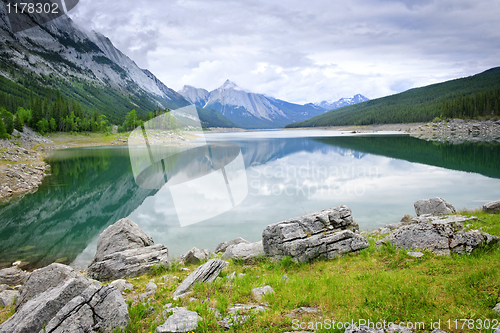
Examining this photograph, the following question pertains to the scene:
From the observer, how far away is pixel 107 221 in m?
18.4

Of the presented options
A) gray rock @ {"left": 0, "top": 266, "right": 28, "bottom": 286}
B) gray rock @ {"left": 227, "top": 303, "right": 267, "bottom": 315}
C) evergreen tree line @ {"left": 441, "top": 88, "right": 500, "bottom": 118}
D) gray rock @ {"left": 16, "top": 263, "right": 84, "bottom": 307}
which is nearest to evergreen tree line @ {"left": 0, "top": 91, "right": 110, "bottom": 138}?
gray rock @ {"left": 0, "top": 266, "right": 28, "bottom": 286}

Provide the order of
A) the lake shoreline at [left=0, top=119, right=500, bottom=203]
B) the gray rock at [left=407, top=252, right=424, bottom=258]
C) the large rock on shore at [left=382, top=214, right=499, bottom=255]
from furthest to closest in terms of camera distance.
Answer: the lake shoreline at [left=0, top=119, right=500, bottom=203], the gray rock at [left=407, top=252, right=424, bottom=258], the large rock on shore at [left=382, top=214, right=499, bottom=255]

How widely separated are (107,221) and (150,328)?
1595cm

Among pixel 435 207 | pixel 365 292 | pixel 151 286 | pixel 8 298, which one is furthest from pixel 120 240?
pixel 435 207

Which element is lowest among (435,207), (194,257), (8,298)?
(194,257)

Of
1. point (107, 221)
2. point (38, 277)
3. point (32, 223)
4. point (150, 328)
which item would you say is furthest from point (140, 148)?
point (32, 223)

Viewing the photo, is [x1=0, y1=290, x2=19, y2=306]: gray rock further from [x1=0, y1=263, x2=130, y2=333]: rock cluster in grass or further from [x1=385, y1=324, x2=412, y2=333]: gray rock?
[x1=385, y1=324, x2=412, y2=333]: gray rock

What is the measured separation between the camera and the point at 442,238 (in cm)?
747

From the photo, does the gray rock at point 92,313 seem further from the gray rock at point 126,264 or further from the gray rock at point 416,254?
the gray rock at point 416,254

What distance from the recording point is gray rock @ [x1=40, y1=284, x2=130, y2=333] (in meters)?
4.47

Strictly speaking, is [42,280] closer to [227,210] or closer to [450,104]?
[227,210]

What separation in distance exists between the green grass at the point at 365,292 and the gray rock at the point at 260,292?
125 mm

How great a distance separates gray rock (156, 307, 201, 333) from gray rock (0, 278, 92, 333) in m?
1.97

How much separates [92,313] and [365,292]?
17.8ft
